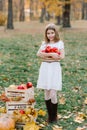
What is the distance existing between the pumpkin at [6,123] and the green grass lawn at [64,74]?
0.67 metres

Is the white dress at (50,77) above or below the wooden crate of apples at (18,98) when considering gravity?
above

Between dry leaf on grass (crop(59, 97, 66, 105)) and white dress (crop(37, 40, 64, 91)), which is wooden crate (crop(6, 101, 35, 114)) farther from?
dry leaf on grass (crop(59, 97, 66, 105))

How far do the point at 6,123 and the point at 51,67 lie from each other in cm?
114

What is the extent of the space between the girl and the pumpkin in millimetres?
751

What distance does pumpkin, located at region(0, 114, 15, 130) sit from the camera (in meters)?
5.53

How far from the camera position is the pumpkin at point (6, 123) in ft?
18.1

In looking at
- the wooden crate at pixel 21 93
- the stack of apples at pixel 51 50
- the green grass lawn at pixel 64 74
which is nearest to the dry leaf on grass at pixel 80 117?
the green grass lawn at pixel 64 74

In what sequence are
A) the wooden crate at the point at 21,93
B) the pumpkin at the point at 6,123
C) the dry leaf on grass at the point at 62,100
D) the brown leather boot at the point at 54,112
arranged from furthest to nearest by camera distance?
the dry leaf on grass at the point at 62,100 → the brown leather boot at the point at 54,112 → the wooden crate at the point at 21,93 → the pumpkin at the point at 6,123

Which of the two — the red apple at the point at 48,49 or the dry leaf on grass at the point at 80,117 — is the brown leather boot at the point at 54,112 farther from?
the red apple at the point at 48,49

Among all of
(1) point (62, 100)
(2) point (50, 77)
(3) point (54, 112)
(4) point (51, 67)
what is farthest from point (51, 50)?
(1) point (62, 100)

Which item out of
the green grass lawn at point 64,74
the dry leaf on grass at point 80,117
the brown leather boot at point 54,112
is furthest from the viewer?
the green grass lawn at point 64,74

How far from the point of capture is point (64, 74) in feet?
35.7

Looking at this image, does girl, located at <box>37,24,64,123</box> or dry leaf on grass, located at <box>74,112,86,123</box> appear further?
dry leaf on grass, located at <box>74,112,86,123</box>

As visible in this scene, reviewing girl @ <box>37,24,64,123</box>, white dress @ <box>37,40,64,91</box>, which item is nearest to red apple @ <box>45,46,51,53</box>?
girl @ <box>37,24,64,123</box>
